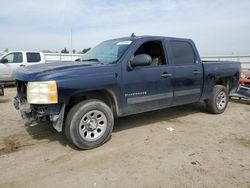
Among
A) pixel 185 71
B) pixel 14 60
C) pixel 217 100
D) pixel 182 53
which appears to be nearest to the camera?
pixel 185 71

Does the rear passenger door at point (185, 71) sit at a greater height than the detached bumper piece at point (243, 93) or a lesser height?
greater

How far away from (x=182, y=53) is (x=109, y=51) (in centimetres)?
170

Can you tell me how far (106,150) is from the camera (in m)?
4.01

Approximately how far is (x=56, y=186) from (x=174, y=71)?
10.6 feet

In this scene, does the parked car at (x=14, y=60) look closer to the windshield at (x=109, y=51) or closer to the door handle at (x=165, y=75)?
the windshield at (x=109, y=51)

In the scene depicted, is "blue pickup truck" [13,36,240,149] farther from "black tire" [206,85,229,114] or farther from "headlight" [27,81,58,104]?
"black tire" [206,85,229,114]

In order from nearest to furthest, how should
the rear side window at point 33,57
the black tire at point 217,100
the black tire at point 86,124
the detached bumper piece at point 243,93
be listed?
the black tire at point 86,124
the black tire at point 217,100
the detached bumper piece at point 243,93
the rear side window at point 33,57

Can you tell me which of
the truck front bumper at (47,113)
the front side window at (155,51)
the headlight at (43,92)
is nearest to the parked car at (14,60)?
the truck front bumper at (47,113)

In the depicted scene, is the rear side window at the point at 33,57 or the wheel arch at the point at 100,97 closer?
the wheel arch at the point at 100,97

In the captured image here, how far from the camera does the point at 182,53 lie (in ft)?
17.8

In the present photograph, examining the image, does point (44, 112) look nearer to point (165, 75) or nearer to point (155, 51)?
point (165, 75)

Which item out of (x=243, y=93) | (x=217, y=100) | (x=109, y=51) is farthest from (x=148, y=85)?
(x=243, y=93)

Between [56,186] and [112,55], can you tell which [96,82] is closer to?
[112,55]

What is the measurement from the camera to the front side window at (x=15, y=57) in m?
12.0
